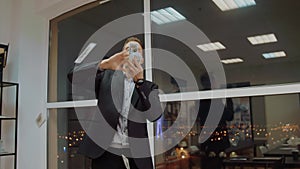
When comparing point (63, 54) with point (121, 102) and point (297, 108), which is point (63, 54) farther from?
point (297, 108)

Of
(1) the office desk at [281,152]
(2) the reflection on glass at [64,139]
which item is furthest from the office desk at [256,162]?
(2) the reflection on glass at [64,139]

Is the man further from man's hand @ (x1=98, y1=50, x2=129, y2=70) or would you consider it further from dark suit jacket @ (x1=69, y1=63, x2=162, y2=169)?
man's hand @ (x1=98, y1=50, x2=129, y2=70)

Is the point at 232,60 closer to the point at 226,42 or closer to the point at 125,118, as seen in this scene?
the point at 226,42

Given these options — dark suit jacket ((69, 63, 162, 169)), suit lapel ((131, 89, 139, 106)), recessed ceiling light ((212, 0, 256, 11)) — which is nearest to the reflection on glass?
dark suit jacket ((69, 63, 162, 169))

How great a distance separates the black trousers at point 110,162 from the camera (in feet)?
6.24

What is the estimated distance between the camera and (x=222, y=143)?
216 cm

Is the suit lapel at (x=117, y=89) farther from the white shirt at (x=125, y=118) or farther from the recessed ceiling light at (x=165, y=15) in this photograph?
the recessed ceiling light at (x=165, y=15)

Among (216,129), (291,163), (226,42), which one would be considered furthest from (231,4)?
(291,163)

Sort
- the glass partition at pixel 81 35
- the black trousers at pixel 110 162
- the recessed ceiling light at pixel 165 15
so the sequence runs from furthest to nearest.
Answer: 1. the glass partition at pixel 81 35
2. the recessed ceiling light at pixel 165 15
3. the black trousers at pixel 110 162

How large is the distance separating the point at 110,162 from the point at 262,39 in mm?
1221

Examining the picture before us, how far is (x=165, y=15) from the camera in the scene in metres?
2.52

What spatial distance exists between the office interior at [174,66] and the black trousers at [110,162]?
0.50m

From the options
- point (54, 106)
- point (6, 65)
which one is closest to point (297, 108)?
point (54, 106)

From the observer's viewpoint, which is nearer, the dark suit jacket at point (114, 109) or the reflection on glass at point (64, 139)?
the dark suit jacket at point (114, 109)
